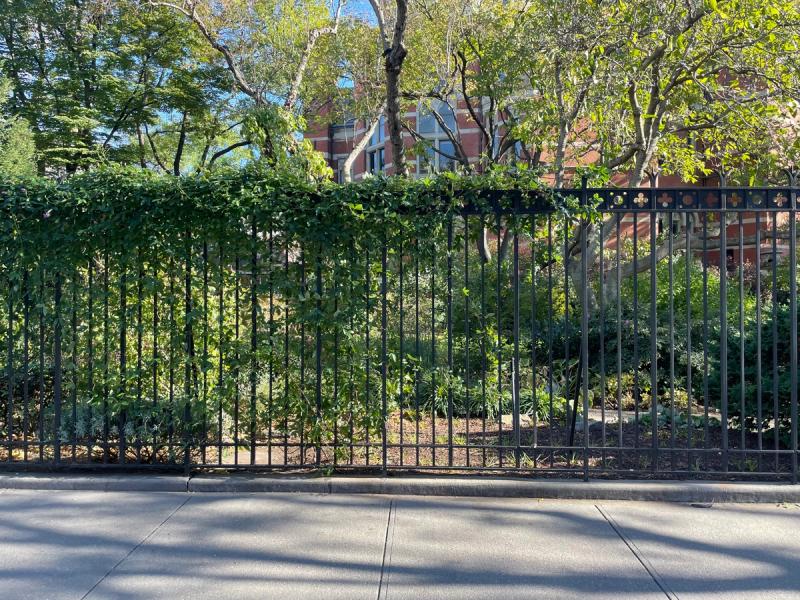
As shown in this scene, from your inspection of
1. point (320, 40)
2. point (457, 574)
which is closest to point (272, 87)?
point (320, 40)

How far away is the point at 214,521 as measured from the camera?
5.25 meters

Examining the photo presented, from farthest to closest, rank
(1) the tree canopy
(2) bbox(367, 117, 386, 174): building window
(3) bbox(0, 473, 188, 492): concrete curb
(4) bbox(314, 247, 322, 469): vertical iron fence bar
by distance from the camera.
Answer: (2) bbox(367, 117, 386, 174): building window
(1) the tree canopy
(4) bbox(314, 247, 322, 469): vertical iron fence bar
(3) bbox(0, 473, 188, 492): concrete curb

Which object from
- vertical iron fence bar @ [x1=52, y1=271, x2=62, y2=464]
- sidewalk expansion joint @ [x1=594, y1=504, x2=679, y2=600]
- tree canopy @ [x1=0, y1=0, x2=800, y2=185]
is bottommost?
sidewalk expansion joint @ [x1=594, y1=504, x2=679, y2=600]

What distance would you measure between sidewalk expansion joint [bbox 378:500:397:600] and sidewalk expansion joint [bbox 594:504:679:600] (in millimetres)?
1657

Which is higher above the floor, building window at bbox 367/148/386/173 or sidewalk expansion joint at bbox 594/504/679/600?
building window at bbox 367/148/386/173

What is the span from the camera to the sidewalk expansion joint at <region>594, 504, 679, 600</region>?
4.03 metres

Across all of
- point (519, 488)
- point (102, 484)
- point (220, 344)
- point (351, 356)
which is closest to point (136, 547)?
point (102, 484)

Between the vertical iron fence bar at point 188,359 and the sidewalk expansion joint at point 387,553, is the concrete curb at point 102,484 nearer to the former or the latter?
the vertical iron fence bar at point 188,359

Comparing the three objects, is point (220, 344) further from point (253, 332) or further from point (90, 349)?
point (90, 349)

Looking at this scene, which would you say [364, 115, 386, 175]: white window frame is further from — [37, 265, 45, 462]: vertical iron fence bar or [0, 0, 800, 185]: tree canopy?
[37, 265, 45, 462]: vertical iron fence bar

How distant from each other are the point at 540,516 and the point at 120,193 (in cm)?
454

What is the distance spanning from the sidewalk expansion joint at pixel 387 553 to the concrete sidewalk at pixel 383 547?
0.01m

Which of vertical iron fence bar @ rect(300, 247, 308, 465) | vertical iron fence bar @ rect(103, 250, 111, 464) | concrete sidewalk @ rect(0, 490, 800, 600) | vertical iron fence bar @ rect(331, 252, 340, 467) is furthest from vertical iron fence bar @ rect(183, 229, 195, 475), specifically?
vertical iron fence bar @ rect(331, 252, 340, 467)

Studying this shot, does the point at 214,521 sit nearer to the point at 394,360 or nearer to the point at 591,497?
the point at 394,360
